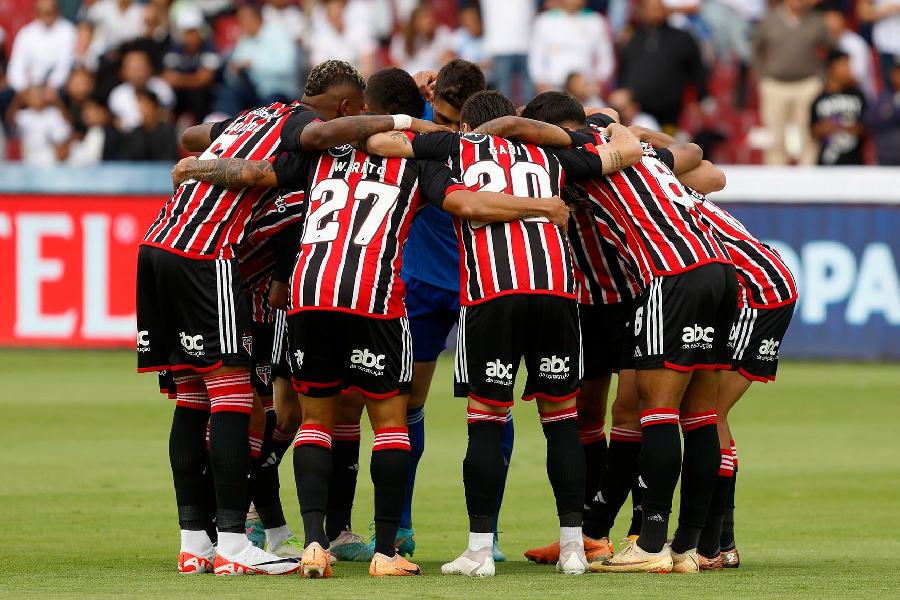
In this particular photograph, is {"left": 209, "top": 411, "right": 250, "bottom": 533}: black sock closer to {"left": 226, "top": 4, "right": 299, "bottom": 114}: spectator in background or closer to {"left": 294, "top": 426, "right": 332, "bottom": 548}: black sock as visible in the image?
{"left": 294, "top": 426, "right": 332, "bottom": 548}: black sock

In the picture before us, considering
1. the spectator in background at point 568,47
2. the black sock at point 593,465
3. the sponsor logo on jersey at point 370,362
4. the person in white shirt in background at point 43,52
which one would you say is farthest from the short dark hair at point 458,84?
the person in white shirt in background at point 43,52

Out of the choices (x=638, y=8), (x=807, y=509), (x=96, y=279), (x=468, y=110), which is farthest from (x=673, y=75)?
(x=468, y=110)

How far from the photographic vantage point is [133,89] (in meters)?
19.0

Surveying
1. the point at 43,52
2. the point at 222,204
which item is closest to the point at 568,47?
the point at 43,52

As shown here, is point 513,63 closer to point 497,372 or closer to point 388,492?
point 497,372

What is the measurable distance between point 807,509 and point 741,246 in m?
2.24

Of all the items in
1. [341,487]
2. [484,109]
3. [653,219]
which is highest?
[484,109]

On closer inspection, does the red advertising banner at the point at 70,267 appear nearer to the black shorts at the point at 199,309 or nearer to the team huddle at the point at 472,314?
the team huddle at the point at 472,314

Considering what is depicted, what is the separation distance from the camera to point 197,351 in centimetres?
644

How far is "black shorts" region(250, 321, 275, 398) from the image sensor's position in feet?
23.7

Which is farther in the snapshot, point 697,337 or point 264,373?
point 264,373

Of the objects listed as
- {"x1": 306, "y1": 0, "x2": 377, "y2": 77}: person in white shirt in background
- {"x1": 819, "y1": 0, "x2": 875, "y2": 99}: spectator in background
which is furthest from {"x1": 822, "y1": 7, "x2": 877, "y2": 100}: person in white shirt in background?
{"x1": 306, "y1": 0, "x2": 377, "y2": 77}: person in white shirt in background

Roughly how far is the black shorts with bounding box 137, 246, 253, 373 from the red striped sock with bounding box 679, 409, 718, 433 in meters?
2.00

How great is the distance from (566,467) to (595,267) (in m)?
1.23
